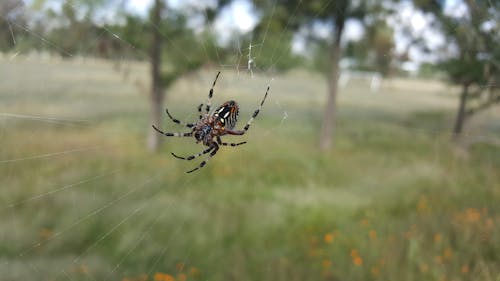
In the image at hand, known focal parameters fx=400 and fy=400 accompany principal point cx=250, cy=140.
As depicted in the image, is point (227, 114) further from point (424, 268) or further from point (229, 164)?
point (229, 164)

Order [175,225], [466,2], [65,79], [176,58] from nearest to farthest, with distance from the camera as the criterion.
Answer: [466,2], [175,225], [65,79], [176,58]

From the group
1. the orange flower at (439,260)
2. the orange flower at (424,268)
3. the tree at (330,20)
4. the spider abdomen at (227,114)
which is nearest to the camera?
the orange flower at (424,268)

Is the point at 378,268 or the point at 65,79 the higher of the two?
the point at 65,79

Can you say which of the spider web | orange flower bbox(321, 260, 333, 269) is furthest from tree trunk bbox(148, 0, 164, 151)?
orange flower bbox(321, 260, 333, 269)

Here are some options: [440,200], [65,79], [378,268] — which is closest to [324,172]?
[440,200]

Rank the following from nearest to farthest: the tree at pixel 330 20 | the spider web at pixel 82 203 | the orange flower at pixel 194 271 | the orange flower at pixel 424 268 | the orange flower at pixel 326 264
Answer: the orange flower at pixel 424 268
the spider web at pixel 82 203
the orange flower at pixel 194 271
the orange flower at pixel 326 264
the tree at pixel 330 20

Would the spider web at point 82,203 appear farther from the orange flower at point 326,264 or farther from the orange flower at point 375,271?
the orange flower at point 375,271

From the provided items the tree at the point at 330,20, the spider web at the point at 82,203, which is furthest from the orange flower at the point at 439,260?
the tree at the point at 330,20

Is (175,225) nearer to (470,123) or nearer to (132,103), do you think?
(132,103)

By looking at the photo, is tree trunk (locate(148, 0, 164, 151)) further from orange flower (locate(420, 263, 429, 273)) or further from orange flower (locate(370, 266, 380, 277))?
orange flower (locate(420, 263, 429, 273))
